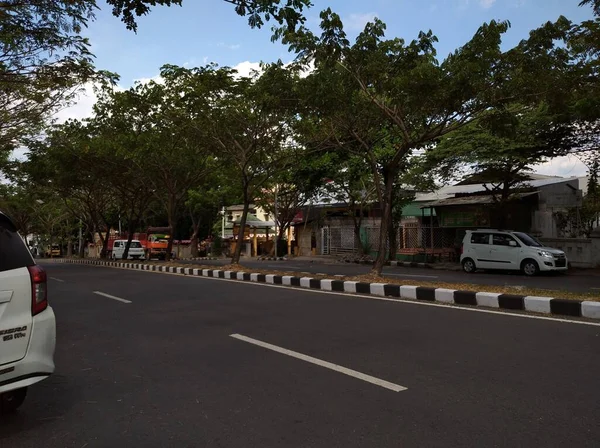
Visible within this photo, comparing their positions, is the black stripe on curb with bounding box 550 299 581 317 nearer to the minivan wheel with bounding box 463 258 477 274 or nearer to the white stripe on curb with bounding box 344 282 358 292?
the white stripe on curb with bounding box 344 282 358 292

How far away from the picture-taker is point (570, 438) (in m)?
2.98

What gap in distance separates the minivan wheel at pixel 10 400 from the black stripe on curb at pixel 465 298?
7.36m

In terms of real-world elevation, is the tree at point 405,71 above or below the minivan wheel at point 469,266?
above

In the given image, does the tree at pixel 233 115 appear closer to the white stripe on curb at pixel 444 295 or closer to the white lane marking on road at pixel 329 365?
the white stripe on curb at pixel 444 295

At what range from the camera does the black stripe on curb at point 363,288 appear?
10625 millimetres

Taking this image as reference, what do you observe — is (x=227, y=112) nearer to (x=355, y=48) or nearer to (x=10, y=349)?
(x=355, y=48)

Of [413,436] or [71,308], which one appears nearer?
[413,436]

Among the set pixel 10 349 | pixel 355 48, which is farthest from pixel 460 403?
pixel 355 48

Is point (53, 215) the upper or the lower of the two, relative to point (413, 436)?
upper

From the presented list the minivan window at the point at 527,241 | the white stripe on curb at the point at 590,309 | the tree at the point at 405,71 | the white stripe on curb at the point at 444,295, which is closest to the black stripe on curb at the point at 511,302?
the white stripe on curb at the point at 590,309

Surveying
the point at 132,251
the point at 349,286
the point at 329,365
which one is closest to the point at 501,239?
the point at 349,286

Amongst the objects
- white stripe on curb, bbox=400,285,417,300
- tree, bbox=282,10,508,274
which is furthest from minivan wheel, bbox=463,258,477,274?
white stripe on curb, bbox=400,285,417,300

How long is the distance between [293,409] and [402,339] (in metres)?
2.52

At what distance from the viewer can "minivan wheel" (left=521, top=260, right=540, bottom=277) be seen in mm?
14595
